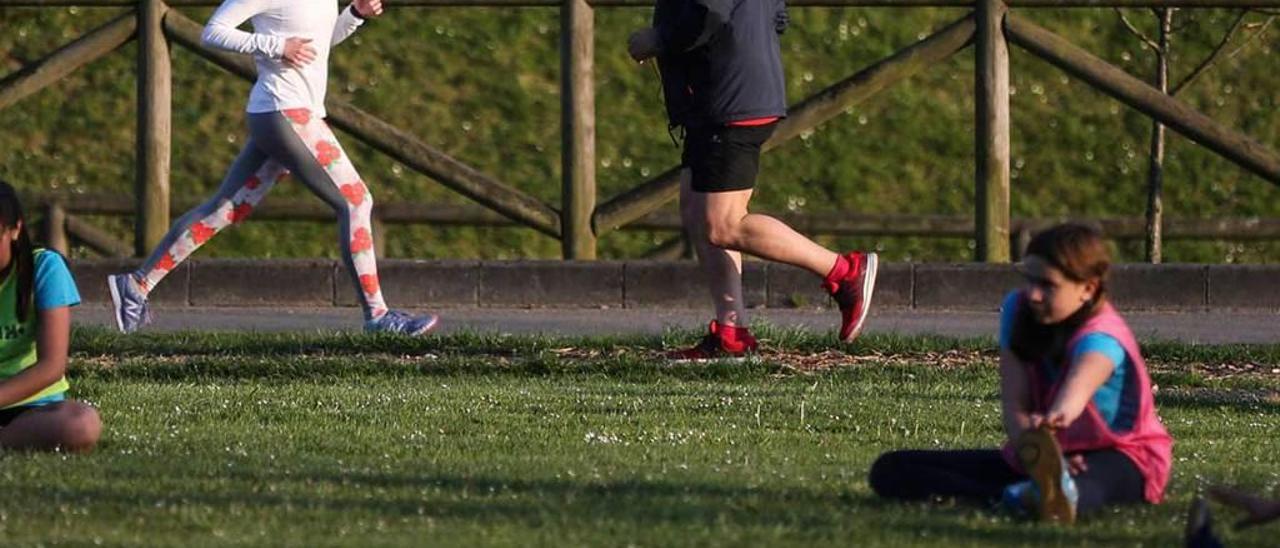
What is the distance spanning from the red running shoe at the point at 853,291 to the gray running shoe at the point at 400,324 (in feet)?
5.13

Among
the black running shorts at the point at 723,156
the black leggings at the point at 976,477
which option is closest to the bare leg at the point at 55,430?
the black leggings at the point at 976,477

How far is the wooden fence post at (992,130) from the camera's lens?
40.4ft

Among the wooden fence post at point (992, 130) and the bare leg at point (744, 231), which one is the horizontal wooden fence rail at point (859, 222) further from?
the bare leg at point (744, 231)

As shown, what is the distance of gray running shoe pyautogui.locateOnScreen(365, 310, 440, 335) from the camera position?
9.96m

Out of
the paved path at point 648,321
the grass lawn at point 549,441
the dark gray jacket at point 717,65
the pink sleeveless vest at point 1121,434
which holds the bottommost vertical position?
the grass lawn at point 549,441

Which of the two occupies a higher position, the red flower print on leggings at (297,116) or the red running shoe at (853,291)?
the red flower print on leggings at (297,116)

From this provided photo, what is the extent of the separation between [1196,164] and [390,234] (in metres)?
6.09

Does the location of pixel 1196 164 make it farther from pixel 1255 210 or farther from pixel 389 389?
pixel 389 389

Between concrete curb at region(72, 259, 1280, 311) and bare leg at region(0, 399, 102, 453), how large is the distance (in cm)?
600

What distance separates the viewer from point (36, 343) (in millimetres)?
6566

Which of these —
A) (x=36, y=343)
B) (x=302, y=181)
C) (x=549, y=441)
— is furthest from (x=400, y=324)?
(x=36, y=343)

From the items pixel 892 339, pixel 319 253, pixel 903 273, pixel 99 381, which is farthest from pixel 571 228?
pixel 319 253

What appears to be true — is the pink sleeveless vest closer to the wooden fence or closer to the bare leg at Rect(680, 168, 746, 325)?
the bare leg at Rect(680, 168, 746, 325)

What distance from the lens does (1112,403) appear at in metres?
5.65
